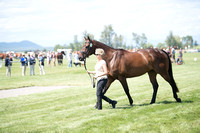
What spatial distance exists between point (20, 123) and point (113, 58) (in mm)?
3502

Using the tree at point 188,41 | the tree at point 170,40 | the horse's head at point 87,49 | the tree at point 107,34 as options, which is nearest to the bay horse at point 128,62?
the horse's head at point 87,49

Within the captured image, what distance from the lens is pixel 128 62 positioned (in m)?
8.55

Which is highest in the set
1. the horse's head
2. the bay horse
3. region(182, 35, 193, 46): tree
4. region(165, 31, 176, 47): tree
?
region(182, 35, 193, 46): tree

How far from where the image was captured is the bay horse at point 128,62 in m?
8.39

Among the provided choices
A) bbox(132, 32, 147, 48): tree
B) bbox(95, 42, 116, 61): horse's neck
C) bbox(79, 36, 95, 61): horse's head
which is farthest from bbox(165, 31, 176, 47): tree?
bbox(79, 36, 95, 61): horse's head

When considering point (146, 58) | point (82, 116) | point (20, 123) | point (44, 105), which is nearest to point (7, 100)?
point (44, 105)

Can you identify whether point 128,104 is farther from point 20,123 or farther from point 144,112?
point 20,123

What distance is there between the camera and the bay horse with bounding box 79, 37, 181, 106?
330 inches

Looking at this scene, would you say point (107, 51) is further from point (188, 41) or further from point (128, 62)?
point (188, 41)

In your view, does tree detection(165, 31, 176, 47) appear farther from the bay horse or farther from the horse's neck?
the horse's neck

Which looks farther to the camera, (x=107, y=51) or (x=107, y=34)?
(x=107, y=34)

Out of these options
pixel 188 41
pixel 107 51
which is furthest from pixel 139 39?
pixel 107 51

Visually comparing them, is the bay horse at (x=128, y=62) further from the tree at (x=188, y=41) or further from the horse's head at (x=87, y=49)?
the tree at (x=188, y=41)

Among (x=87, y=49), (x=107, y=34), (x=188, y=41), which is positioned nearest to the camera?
(x=87, y=49)
